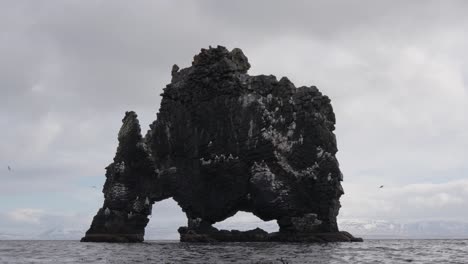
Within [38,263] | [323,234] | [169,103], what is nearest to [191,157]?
[169,103]

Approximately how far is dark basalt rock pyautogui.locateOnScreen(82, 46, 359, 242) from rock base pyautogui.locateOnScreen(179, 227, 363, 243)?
0.19 metres

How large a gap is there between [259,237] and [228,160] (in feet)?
48.8

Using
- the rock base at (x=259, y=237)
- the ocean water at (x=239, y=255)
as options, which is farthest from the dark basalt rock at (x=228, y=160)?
the ocean water at (x=239, y=255)

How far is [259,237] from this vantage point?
9469 cm

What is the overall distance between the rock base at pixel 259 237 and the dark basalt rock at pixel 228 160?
0.61 ft

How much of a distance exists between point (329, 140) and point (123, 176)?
40.3m

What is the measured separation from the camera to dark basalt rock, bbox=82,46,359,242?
94750 mm

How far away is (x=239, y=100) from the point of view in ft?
325

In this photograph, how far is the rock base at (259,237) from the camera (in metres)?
91.2

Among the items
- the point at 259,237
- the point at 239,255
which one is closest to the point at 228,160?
the point at 259,237

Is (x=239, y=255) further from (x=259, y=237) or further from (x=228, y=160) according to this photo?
(x=228, y=160)

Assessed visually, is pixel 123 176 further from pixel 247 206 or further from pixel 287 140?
A: pixel 287 140

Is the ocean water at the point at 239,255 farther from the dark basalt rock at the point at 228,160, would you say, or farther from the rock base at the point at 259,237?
the dark basalt rock at the point at 228,160

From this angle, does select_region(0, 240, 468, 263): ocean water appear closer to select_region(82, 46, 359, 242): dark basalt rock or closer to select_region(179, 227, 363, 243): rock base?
select_region(179, 227, 363, 243): rock base
